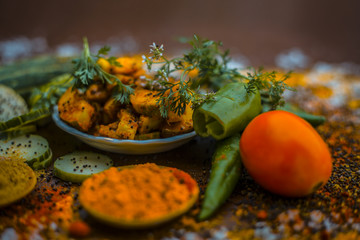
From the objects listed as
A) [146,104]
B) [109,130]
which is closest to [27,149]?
[109,130]

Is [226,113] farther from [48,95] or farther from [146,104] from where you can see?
[48,95]

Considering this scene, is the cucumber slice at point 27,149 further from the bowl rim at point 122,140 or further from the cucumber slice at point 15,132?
the bowl rim at point 122,140

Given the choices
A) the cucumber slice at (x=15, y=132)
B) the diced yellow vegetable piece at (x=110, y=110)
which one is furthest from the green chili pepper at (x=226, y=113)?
the cucumber slice at (x=15, y=132)

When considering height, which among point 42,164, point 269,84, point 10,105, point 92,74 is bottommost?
point 42,164

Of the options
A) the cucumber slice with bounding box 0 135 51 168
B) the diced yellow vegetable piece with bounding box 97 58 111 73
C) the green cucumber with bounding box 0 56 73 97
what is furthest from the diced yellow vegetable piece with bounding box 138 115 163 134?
the green cucumber with bounding box 0 56 73 97

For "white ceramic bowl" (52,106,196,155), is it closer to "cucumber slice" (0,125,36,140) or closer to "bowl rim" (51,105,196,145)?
"bowl rim" (51,105,196,145)

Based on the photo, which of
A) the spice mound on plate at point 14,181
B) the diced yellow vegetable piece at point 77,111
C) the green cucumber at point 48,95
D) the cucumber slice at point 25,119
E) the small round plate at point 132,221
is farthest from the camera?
the green cucumber at point 48,95
